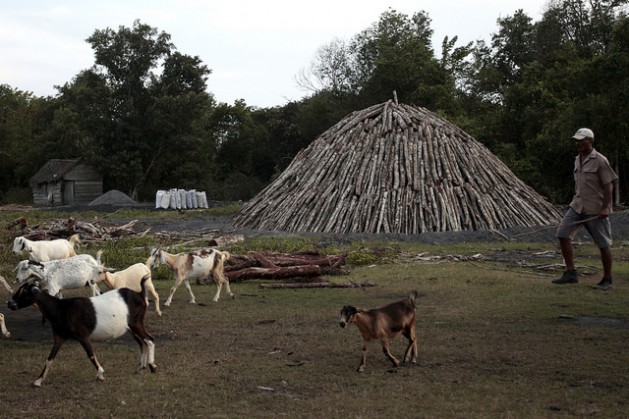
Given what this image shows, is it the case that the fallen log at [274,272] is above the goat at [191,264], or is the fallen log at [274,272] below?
below

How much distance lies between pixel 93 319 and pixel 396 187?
15109mm

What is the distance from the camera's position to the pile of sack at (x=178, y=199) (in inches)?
1481

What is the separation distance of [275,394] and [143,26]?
4826 cm

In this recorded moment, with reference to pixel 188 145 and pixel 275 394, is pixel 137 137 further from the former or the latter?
pixel 275 394

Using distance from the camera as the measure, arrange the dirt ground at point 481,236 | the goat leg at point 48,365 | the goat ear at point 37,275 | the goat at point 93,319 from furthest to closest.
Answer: the dirt ground at point 481,236, the goat ear at point 37,275, the goat at point 93,319, the goat leg at point 48,365

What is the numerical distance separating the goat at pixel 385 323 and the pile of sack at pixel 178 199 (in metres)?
31.6

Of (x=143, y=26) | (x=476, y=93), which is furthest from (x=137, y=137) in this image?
(x=476, y=93)

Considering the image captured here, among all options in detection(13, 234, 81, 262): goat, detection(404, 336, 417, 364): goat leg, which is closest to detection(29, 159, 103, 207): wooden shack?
detection(13, 234, 81, 262): goat

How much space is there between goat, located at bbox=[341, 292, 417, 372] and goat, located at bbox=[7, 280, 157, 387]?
189cm

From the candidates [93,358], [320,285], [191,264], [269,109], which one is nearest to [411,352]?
[93,358]

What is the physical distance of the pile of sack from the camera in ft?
123

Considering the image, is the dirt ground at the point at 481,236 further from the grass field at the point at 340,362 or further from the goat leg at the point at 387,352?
the goat leg at the point at 387,352

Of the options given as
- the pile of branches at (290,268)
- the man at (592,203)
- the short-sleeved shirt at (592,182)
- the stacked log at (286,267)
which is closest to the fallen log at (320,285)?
the pile of branches at (290,268)

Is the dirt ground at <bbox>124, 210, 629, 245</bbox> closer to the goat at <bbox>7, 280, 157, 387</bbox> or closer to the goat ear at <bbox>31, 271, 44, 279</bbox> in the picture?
the goat ear at <bbox>31, 271, 44, 279</bbox>
